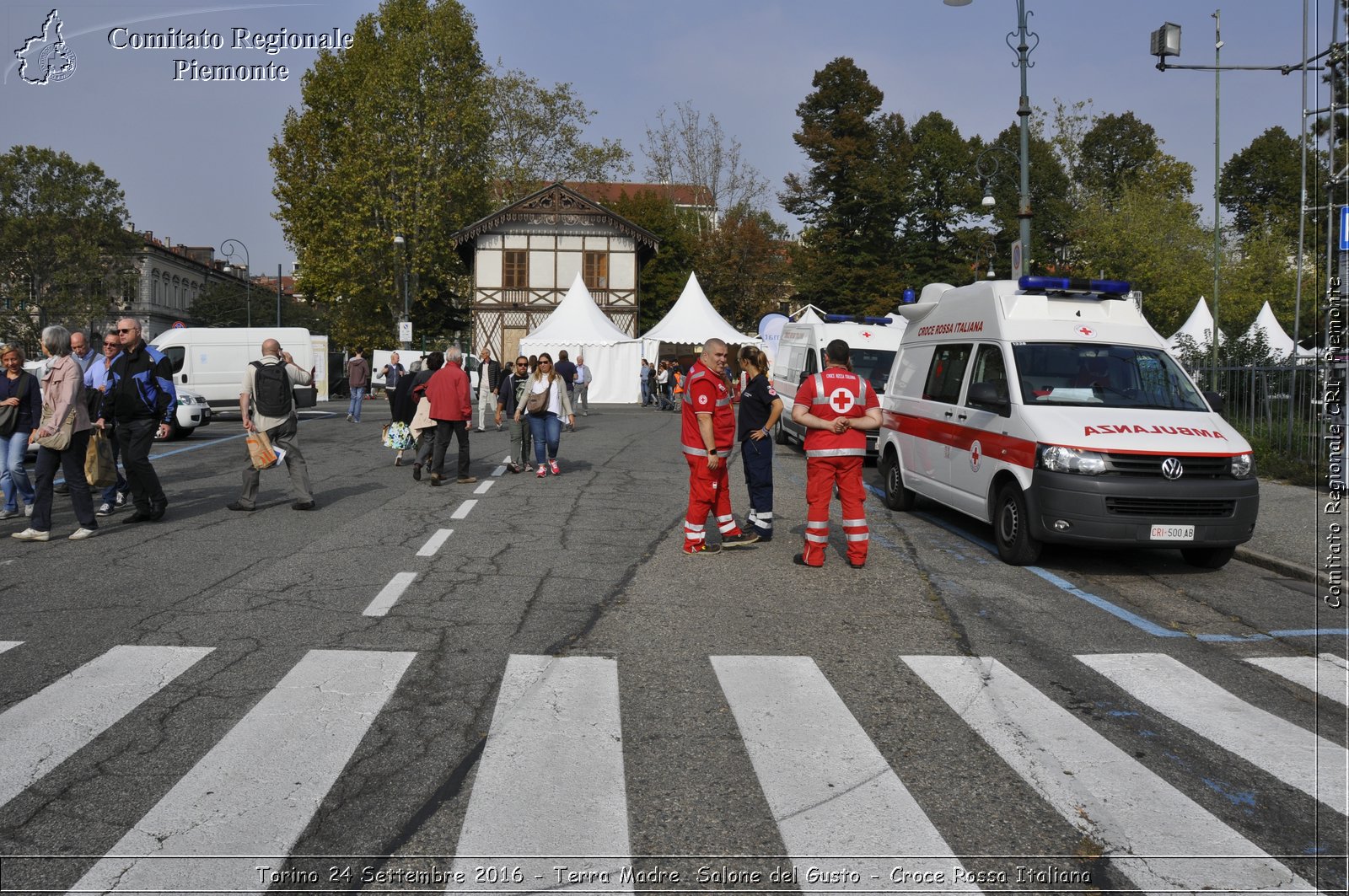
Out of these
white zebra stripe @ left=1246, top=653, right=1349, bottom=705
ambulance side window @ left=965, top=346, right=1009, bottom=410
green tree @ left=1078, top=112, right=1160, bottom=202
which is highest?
green tree @ left=1078, top=112, right=1160, bottom=202

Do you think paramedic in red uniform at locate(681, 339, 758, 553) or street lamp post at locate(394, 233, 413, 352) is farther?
street lamp post at locate(394, 233, 413, 352)

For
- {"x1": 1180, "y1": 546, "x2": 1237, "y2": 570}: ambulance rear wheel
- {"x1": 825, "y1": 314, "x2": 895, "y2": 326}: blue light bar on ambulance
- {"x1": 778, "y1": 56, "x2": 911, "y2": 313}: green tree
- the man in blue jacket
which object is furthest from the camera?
{"x1": 778, "y1": 56, "x2": 911, "y2": 313}: green tree

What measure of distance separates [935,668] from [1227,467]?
12.6 feet

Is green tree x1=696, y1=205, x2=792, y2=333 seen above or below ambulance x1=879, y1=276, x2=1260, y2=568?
above

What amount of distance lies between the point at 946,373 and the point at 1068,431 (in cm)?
239

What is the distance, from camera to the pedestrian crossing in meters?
3.38

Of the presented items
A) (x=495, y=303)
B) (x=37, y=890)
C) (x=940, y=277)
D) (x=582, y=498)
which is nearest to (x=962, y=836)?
(x=37, y=890)

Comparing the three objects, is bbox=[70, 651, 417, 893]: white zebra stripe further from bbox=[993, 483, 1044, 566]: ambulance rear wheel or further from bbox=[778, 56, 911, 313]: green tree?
bbox=[778, 56, 911, 313]: green tree

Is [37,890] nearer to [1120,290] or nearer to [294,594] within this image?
[294,594]

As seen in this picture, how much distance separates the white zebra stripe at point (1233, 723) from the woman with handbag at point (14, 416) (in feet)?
31.2

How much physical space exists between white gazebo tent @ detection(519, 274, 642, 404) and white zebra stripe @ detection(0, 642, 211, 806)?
32.0 metres

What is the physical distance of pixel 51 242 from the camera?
6744 centimetres

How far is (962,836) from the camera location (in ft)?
11.9

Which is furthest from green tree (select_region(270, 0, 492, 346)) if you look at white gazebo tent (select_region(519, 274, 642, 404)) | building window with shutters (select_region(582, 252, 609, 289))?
white gazebo tent (select_region(519, 274, 642, 404))
